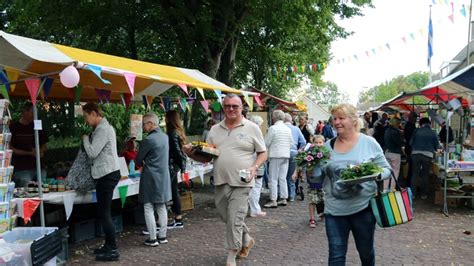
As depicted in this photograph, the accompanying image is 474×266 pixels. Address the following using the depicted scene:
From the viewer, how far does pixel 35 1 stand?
Result: 14.4 meters

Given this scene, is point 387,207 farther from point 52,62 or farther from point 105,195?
point 52,62

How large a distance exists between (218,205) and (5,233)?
6.88 ft

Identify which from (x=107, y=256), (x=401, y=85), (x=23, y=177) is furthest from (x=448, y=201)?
(x=401, y=85)

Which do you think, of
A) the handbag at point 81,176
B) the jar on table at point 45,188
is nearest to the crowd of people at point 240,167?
the handbag at point 81,176

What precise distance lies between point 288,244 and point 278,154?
2.53 metres

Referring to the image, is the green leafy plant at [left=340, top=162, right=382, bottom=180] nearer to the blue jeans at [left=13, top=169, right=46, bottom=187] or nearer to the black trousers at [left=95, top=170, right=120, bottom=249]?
the black trousers at [left=95, top=170, right=120, bottom=249]

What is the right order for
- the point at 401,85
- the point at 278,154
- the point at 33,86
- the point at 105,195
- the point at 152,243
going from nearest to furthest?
the point at 33,86 → the point at 105,195 → the point at 152,243 → the point at 278,154 → the point at 401,85

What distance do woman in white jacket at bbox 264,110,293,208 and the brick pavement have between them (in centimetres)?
78

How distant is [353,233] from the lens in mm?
3684

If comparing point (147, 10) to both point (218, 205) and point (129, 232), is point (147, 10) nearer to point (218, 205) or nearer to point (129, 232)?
point (129, 232)

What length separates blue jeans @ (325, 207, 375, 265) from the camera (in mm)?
3611

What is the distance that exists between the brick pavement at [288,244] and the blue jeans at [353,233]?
1773 millimetres

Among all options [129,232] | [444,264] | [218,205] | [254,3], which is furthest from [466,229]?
[254,3]

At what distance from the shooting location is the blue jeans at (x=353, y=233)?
3611 millimetres
